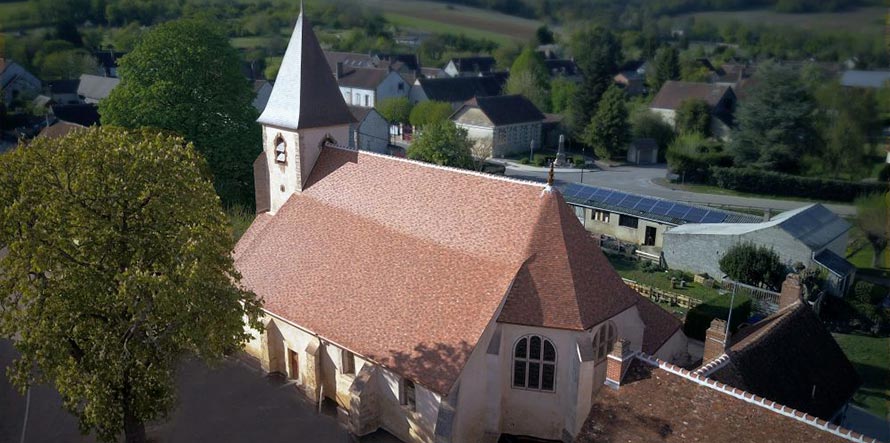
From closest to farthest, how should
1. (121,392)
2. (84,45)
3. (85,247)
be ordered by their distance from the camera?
1. (85,247)
2. (121,392)
3. (84,45)

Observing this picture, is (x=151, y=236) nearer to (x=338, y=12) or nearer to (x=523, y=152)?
(x=338, y=12)

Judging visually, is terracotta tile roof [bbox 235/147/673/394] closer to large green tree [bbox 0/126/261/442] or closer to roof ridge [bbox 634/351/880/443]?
roof ridge [bbox 634/351/880/443]

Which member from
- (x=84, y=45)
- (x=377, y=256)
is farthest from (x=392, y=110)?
(x=377, y=256)

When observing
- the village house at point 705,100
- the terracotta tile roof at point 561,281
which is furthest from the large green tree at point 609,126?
the terracotta tile roof at point 561,281

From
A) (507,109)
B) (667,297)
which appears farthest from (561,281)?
(507,109)

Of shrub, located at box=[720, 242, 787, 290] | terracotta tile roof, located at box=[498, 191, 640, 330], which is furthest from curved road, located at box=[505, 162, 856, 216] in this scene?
terracotta tile roof, located at box=[498, 191, 640, 330]

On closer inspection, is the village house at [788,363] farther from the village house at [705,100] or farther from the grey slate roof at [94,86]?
the grey slate roof at [94,86]

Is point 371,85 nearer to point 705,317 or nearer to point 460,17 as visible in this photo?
point 705,317
